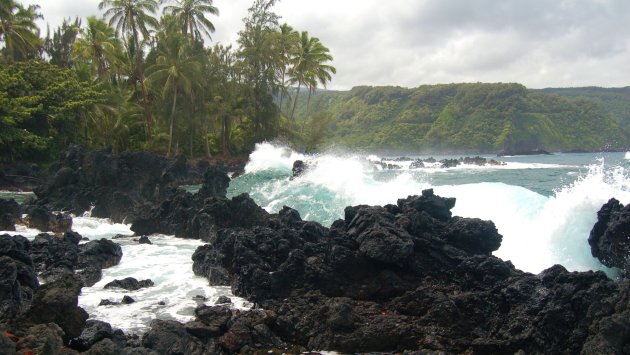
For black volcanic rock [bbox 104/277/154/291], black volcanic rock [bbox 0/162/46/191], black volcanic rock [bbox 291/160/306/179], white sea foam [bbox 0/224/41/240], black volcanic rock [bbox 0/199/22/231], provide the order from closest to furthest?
black volcanic rock [bbox 104/277/154/291] → white sea foam [bbox 0/224/41/240] → black volcanic rock [bbox 0/199/22/231] → black volcanic rock [bbox 291/160/306/179] → black volcanic rock [bbox 0/162/46/191]

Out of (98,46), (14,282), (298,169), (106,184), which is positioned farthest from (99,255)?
(98,46)

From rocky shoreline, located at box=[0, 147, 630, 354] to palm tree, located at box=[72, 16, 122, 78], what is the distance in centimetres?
3157

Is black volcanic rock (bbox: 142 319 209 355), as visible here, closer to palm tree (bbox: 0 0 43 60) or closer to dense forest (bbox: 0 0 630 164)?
dense forest (bbox: 0 0 630 164)

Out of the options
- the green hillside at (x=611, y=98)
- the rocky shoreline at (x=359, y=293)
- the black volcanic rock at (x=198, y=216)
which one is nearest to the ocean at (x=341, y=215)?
the black volcanic rock at (x=198, y=216)

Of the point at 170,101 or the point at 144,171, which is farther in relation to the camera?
the point at 170,101

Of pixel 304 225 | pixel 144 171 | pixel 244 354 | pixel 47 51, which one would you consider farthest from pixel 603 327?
pixel 47 51

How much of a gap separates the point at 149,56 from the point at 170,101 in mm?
6026

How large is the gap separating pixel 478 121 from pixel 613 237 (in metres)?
125

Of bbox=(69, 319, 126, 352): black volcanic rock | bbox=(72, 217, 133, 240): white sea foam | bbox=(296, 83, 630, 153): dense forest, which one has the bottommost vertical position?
bbox=(72, 217, 133, 240): white sea foam

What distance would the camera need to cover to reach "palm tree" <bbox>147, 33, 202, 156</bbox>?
39422 millimetres

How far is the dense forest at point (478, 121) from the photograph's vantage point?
11862 centimetres

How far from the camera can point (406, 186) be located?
21422mm

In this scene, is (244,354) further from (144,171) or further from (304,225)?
(144,171)

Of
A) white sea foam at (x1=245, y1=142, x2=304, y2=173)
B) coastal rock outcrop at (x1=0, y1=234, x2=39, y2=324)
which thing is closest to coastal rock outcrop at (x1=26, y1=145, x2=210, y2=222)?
coastal rock outcrop at (x1=0, y1=234, x2=39, y2=324)
